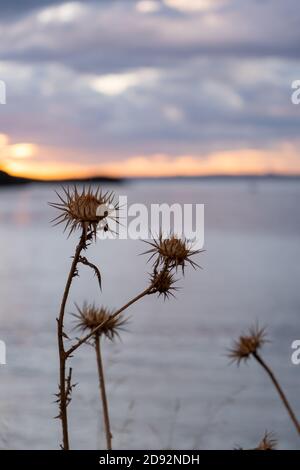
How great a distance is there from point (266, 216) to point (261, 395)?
3461 cm

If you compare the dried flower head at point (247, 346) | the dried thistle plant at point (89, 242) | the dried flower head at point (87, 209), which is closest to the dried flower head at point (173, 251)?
the dried thistle plant at point (89, 242)

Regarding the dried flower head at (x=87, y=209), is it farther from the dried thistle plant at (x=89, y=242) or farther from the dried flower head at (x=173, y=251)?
the dried flower head at (x=173, y=251)

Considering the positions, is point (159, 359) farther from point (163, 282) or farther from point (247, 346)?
point (163, 282)

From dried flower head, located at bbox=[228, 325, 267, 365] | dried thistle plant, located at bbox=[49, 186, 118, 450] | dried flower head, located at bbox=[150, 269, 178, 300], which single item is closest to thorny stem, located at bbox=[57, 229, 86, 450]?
dried thistle plant, located at bbox=[49, 186, 118, 450]

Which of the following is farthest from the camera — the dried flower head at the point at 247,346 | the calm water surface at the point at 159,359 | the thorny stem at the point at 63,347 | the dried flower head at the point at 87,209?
the calm water surface at the point at 159,359

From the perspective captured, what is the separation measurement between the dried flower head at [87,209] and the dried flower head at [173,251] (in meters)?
Result: 0.15

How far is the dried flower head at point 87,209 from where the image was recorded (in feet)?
7.30

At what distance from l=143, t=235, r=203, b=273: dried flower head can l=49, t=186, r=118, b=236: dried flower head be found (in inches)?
6.0

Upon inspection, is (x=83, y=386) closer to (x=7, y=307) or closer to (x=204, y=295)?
(x=7, y=307)

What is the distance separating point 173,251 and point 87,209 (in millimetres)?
248

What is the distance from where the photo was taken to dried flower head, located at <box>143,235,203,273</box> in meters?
2.32

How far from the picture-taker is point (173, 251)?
7.66ft

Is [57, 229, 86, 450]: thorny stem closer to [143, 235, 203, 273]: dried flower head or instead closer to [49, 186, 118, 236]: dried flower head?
[49, 186, 118, 236]: dried flower head

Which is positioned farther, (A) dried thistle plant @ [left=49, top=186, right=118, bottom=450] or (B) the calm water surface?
(B) the calm water surface
